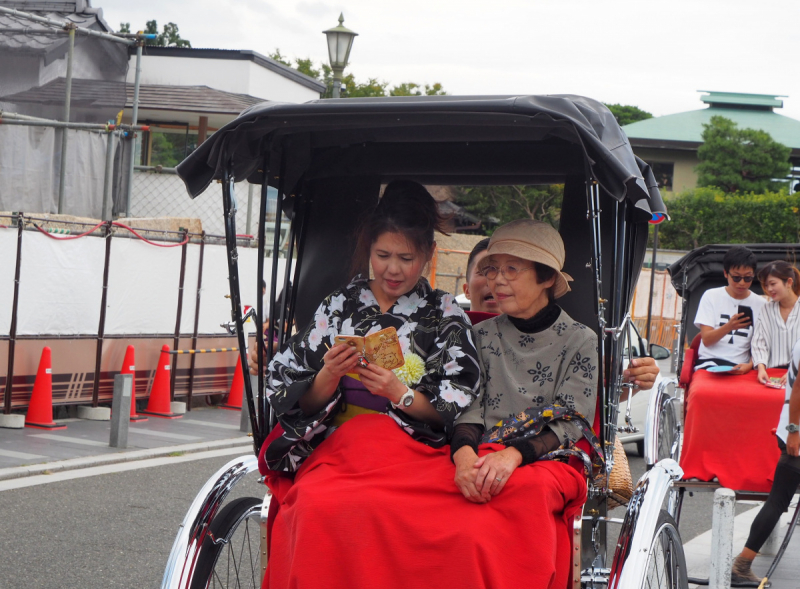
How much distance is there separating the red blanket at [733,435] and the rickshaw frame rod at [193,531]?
423 cm

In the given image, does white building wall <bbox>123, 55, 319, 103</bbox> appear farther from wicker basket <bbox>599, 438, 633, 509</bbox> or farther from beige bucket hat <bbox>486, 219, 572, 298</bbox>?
wicker basket <bbox>599, 438, 633, 509</bbox>

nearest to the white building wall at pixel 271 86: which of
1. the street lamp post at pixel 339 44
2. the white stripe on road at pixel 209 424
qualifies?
the street lamp post at pixel 339 44

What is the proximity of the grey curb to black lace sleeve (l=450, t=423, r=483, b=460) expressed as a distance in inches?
211

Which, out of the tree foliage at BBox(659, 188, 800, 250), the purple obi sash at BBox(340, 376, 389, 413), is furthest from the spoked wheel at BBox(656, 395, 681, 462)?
the tree foliage at BBox(659, 188, 800, 250)

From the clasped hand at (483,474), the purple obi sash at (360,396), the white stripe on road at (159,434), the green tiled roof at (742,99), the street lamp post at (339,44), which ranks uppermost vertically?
the green tiled roof at (742,99)

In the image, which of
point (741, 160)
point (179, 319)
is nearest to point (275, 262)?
point (179, 319)

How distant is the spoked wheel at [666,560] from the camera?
332 centimetres

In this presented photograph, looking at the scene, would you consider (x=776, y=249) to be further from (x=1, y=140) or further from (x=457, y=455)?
(x=1, y=140)

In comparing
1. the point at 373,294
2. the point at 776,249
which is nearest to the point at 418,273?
the point at 373,294

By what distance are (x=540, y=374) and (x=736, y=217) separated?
29.2 m

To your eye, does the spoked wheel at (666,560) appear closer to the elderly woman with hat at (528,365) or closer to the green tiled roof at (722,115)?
the elderly woman with hat at (528,365)

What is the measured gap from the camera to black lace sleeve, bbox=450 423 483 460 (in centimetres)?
314

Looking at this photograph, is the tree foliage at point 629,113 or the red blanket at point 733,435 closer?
the red blanket at point 733,435

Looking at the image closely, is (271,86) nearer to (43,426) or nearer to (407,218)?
(43,426)
